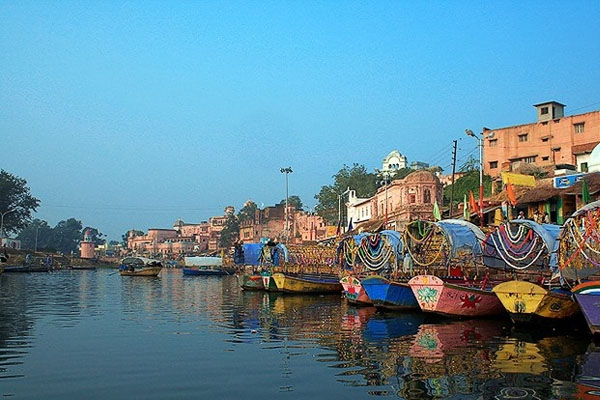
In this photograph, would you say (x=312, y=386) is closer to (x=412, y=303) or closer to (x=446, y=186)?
(x=412, y=303)

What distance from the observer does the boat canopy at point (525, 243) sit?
65.9ft

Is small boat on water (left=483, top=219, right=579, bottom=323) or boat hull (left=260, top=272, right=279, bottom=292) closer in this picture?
small boat on water (left=483, top=219, right=579, bottom=323)

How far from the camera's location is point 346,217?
76.8 metres

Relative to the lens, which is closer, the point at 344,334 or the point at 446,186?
the point at 344,334

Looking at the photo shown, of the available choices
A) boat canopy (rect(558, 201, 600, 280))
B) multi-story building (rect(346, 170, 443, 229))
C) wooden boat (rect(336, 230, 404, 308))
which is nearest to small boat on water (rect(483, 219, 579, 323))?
boat canopy (rect(558, 201, 600, 280))

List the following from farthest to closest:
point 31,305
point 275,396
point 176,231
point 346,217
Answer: point 176,231 → point 346,217 → point 31,305 → point 275,396

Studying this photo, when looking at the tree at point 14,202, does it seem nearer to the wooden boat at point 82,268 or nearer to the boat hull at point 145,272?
the wooden boat at point 82,268

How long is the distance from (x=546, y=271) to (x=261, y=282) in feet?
67.7

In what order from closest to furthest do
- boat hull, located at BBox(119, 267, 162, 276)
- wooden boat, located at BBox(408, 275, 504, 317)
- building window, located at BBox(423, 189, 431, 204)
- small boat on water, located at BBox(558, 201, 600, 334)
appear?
small boat on water, located at BBox(558, 201, 600, 334), wooden boat, located at BBox(408, 275, 504, 317), building window, located at BBox(423, 189, 431, 204), boat hull, located at BBox(119, 267, 162, 276)

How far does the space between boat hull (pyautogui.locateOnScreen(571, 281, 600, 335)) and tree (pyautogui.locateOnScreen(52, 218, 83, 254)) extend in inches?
5876

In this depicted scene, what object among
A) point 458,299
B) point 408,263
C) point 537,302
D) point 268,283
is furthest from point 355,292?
point 268,283

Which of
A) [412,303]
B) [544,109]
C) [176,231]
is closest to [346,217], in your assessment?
[544,109]

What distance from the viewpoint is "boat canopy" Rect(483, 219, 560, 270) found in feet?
65.9

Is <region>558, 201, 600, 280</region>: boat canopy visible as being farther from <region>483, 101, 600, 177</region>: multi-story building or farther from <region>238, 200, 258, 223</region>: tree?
<region>238, 200, 258, 223</region>: tree
